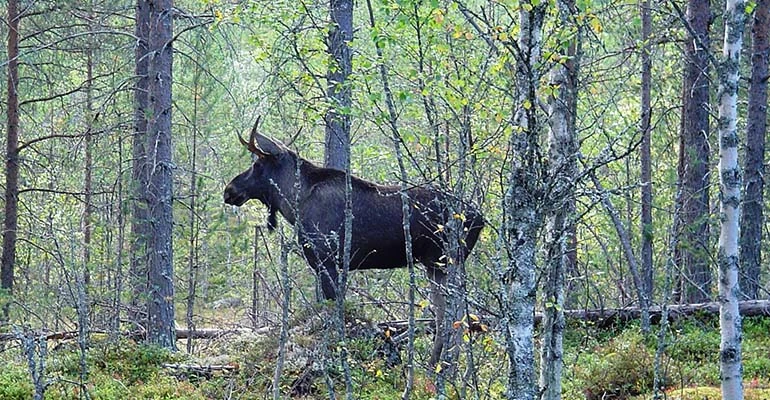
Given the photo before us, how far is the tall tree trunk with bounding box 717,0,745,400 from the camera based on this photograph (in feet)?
20.6

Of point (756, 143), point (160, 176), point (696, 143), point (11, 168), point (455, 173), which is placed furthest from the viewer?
point (11, 168)

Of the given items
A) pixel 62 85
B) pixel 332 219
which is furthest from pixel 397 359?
pixel 62 85

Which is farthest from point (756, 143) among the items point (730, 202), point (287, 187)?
point (730, 202)

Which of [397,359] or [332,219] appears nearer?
[397,359]

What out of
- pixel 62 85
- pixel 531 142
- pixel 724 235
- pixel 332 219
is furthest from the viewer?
pixel 62 85

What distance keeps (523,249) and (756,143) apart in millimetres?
8652

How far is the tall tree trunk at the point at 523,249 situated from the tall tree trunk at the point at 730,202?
2.06 metres

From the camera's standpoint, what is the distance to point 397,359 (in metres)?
9.71

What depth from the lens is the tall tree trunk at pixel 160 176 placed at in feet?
37.0

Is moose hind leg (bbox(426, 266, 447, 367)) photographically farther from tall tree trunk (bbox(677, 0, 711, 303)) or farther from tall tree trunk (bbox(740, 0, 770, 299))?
tall tree trunk (bbox(740, 0, 770, 299))

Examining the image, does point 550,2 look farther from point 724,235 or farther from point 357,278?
point 357,278

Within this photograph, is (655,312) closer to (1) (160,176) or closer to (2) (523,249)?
(1) (160,176)

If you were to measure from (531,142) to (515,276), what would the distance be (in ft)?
2.33

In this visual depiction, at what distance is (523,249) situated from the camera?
4840 millimetres
